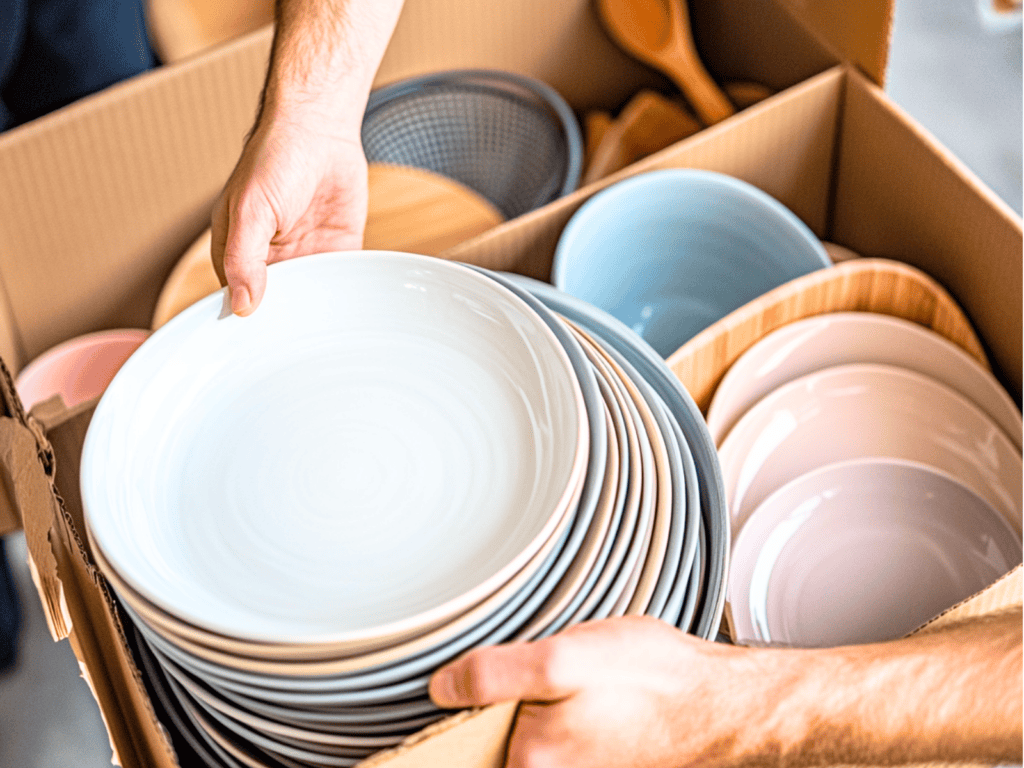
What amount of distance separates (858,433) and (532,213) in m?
0.35

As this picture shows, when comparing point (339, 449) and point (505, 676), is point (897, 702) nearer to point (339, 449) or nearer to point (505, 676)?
point (505, 676)

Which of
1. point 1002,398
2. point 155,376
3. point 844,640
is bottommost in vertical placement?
point 844,640

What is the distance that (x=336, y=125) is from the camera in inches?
29.4

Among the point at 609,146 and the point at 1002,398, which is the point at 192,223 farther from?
the point at 1002,398

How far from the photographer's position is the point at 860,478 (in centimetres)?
77

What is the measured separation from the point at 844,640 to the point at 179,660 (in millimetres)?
485

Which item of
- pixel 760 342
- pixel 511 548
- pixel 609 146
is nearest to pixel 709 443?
pixel 511 548

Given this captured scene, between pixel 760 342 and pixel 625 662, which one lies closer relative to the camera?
pixel 625 662

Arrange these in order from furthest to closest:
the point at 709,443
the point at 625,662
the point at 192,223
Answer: the point at 192,223
the point at 709,443
the point at 625,662

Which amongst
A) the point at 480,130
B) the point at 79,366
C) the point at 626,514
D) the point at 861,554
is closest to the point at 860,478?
the point at 861,554

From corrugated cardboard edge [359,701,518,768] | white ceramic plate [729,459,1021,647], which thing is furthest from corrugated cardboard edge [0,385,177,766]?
white ceramic plate [729,459,1021,647]

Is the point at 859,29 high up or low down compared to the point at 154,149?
up

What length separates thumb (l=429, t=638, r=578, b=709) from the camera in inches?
16.9

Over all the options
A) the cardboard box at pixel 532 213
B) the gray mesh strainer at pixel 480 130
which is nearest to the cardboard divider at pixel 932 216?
the cardboard box at pixel 532 213
